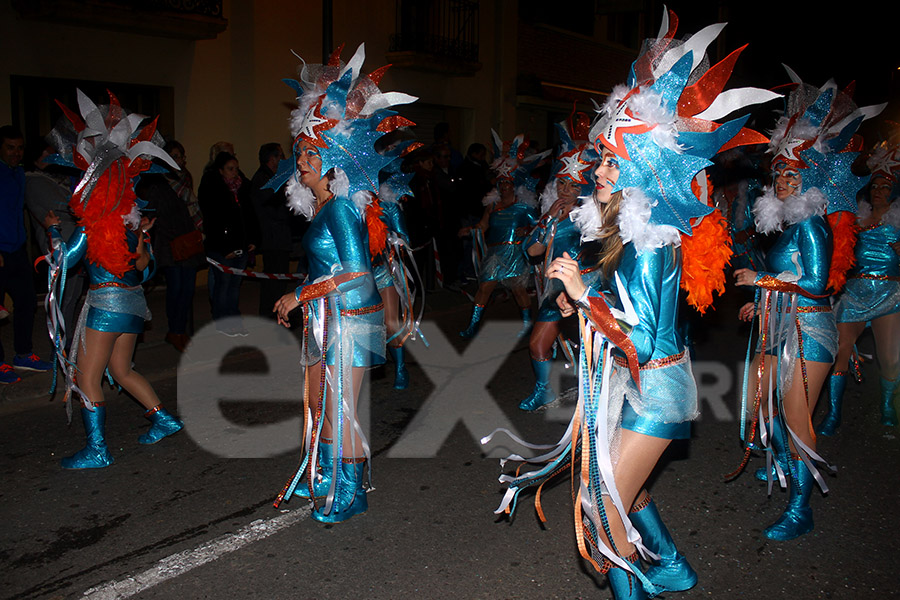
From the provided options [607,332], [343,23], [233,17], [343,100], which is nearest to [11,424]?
[343,100]

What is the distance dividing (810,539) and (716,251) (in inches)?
73.0

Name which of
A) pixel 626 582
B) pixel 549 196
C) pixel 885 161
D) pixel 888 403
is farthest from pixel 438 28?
pixel 626 582

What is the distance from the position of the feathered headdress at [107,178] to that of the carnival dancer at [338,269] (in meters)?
1.18

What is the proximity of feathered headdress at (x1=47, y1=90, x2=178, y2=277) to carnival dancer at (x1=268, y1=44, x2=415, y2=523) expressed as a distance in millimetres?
1183

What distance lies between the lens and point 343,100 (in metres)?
3.84

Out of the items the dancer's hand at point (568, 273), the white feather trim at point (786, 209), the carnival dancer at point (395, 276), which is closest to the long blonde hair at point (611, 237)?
the dancer's hand at point (568, 273)

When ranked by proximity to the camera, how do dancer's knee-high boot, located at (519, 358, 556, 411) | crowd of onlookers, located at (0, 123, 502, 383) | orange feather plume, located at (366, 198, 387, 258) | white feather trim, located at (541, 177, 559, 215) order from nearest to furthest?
orange feather plume, located at (366, 198, 387, 258), dancer's knee-high boot, located at (519, 358, 556, 411), white feather trim, located at (541, 177, 559, 215), crowd of onlookers, located at (0, 123, 502, 383)

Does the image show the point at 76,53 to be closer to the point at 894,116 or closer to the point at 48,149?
the point at 48,149

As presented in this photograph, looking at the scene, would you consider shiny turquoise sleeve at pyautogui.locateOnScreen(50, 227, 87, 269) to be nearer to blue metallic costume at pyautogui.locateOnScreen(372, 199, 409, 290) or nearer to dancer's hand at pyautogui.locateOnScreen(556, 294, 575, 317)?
blue metallic costume at pyautogui.locateOnScreen(372, 199, 409, 290)

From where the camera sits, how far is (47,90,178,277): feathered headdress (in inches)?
179

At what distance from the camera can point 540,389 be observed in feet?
19.5

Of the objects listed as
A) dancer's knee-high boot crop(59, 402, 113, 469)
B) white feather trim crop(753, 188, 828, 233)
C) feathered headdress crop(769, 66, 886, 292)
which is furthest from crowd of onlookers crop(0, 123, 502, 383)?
feathered headdress crop(769, 66, 886, 292)

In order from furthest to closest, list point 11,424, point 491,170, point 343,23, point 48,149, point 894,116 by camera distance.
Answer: point 894,116 → point 343,23 → point 491,170 → point 48,149 → point 11,424

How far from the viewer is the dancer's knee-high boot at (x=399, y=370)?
21.2 feet
